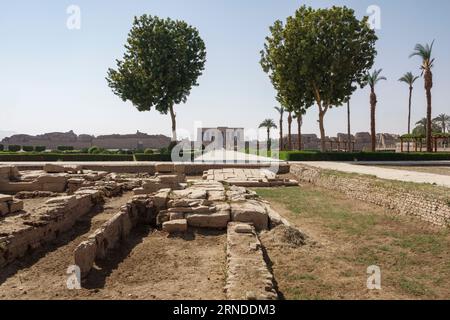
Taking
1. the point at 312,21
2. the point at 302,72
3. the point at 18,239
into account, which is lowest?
the point at 18,239

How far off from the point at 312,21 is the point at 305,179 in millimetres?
15121

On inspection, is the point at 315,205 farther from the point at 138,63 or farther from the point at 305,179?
the point at 138,63

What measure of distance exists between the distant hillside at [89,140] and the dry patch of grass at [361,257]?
159ft

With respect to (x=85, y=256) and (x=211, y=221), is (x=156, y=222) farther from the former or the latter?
(x=85, y=256)

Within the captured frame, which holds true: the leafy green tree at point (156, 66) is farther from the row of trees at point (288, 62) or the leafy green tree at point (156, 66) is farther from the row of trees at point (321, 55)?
the row of trees at point (321, 55)

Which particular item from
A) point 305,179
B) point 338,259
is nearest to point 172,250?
point 338,259

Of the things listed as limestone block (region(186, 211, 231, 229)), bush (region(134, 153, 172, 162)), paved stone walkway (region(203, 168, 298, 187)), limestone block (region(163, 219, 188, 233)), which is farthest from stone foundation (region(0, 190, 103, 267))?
bush (region(134, 153, 172, 162))

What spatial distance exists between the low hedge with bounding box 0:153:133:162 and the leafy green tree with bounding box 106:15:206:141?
5999 millimetres

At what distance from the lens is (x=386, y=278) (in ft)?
17.7

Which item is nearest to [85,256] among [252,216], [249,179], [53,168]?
[252,216]

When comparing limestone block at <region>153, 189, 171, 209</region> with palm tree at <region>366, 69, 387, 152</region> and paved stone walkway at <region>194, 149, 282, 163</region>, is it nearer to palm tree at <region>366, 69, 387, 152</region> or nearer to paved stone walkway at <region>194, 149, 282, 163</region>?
paved stone walkway at <region>194, 149, 282, 163</region>

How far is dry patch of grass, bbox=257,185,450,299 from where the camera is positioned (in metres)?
4.99

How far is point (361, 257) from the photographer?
6.43 metres
